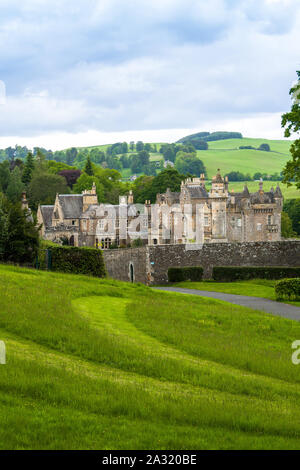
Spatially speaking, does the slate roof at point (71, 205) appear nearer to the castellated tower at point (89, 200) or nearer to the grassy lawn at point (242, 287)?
the castellated tower at point (89, 200)

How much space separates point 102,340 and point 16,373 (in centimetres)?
455

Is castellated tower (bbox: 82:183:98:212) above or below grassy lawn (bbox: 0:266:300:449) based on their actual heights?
above

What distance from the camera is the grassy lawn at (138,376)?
1103 cm

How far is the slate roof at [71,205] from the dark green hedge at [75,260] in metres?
77.8

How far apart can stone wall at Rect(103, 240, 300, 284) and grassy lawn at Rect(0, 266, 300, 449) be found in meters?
29.5

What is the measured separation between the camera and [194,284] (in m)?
52.5

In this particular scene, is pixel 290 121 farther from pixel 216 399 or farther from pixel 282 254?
pixel 216 399

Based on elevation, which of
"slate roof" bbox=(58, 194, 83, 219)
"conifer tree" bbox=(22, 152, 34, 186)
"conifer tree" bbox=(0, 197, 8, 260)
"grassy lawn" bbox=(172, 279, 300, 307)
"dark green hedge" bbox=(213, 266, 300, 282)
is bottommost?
"grassy lawn" bbox=(172, 279, 300, 307)

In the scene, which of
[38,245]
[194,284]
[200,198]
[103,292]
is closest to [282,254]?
[194,284]

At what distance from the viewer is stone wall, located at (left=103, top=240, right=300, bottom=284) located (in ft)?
184

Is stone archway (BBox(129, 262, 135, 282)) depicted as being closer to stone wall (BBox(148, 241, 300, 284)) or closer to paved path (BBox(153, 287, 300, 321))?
stone wall (BBox(148, 241, 300, 284))

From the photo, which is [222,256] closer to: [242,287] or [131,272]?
[131,272]
